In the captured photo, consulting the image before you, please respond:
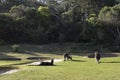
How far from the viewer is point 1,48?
6006 cm

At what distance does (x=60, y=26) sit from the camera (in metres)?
72.2

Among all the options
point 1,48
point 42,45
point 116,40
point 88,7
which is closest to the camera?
point 1,48

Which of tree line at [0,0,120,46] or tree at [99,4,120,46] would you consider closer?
tree at [99,4,120,46]

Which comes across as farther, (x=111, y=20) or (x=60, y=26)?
(x=60, y=26)

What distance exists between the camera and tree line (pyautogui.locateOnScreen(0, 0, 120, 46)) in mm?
66188

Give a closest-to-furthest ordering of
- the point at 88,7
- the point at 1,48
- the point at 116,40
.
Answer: the point at 1,48
the point at 116,40
the point at 88,7

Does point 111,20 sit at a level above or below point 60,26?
above

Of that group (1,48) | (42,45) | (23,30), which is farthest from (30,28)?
(1,48)

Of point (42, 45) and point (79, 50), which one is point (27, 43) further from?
point (79, 50)

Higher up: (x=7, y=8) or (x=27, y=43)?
(x=7, y=8)

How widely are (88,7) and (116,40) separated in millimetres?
13657

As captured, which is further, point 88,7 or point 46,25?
point 88,7

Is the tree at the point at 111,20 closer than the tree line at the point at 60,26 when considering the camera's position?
Yes

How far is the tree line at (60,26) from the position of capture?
217 ft
